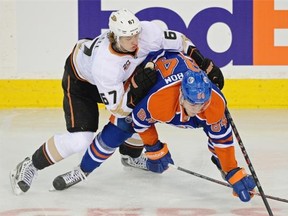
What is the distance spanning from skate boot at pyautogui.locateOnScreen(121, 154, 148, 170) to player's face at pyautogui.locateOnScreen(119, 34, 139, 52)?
818 mm

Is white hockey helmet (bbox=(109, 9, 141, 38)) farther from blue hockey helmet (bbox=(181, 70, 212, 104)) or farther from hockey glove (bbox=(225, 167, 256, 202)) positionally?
hockey glove (bbox=(225, 167, 256, 202))

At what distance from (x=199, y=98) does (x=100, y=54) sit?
2.09ft


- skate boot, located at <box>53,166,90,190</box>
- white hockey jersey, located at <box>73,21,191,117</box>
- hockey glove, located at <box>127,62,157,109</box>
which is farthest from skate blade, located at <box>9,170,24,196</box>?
hockey glove, located at <box>127,62,157,109</box>

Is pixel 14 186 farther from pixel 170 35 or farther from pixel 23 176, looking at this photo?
pixel 170 35

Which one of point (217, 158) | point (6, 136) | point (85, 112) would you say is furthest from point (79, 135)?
point (6, 136)

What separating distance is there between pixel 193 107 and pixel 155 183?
0.85m

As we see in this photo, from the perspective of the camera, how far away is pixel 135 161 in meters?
4.48

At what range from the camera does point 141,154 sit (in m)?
4.53

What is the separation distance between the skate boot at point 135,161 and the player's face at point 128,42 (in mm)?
818

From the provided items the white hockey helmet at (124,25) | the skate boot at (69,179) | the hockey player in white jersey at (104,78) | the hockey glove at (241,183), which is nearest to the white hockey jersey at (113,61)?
the hockey player in white jersey at (104,78)

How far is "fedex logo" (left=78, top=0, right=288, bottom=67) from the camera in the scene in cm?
610

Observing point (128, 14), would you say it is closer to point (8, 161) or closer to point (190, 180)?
point (190, 180)

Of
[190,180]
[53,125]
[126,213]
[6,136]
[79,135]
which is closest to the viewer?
[126,213]

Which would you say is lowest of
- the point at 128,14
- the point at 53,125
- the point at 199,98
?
the point at 53,125
